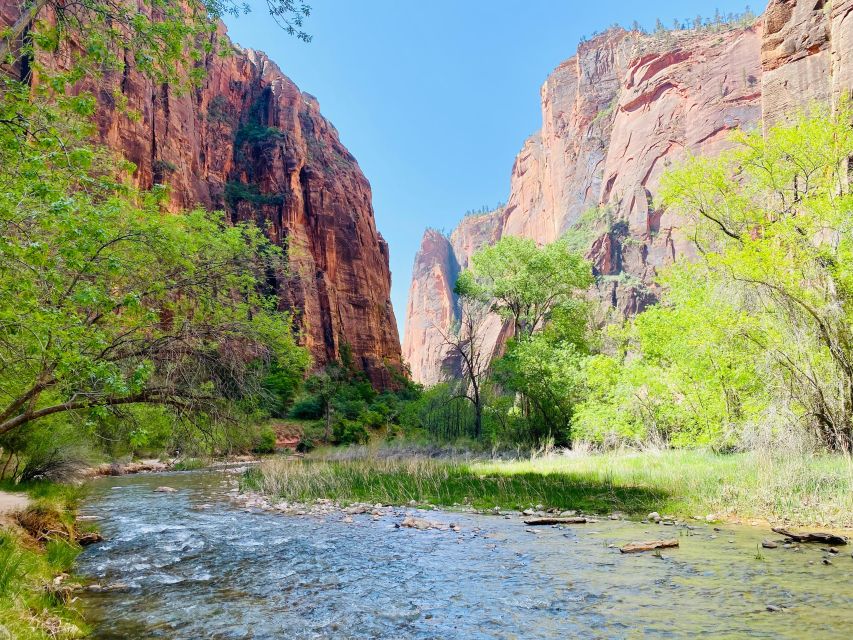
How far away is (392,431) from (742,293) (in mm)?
40348

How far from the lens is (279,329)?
1009 cm

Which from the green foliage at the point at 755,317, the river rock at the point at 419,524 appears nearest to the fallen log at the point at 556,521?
the river rock at the point at 419,524

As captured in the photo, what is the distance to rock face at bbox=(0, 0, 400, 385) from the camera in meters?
66.1

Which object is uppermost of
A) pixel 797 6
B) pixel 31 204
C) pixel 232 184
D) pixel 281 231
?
pixel 232 184

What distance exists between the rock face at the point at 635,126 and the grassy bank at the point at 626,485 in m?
25.3

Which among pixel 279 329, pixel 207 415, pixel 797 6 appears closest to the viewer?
pixel 207 415

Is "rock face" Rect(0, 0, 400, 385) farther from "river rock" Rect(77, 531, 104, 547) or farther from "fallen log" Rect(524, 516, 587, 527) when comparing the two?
"fallen log" Rect(524, 516, 587, 527)

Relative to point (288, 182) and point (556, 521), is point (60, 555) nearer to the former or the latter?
point (556, 521)

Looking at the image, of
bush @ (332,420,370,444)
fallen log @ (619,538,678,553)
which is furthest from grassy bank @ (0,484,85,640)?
bush @ (332,420,370,444)

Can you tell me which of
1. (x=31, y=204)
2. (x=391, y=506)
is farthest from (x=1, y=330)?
(x=391, y=506)

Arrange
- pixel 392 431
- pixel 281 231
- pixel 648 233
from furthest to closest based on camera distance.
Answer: pixel 648 233 < pixel 281 231 < pixel 392 431

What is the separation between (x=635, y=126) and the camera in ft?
310

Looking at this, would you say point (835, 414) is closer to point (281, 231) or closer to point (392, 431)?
point (392, 431)

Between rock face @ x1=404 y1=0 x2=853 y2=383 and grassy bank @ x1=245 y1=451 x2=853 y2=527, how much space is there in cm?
2527
